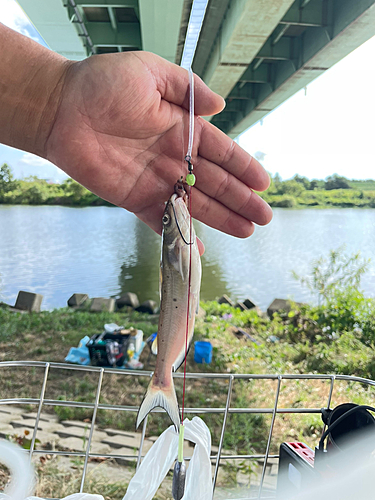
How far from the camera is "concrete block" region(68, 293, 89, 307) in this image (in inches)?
450

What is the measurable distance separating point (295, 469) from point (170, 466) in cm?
44

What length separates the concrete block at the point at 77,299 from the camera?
1143 centimetres

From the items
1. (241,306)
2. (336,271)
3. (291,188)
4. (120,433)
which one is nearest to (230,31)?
(120,433)

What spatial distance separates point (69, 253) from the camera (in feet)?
57.2

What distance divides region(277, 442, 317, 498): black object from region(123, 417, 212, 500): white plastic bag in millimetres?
280

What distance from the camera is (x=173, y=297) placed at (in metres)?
1.30

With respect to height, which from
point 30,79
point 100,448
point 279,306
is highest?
point 30,79

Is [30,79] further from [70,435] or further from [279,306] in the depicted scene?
[279,306]

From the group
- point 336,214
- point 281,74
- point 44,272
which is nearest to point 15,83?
point 281,74

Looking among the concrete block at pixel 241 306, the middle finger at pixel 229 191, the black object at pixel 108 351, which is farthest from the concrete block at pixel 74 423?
the concrete block at pixel 241 306

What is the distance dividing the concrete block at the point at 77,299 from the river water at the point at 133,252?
40cm

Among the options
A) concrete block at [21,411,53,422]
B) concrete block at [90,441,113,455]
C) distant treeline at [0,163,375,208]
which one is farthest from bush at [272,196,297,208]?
concrete block at [90,441,113,455]

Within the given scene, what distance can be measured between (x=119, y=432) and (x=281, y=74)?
5.73 metres

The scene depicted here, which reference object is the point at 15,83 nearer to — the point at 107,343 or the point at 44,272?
the point at 107,343
